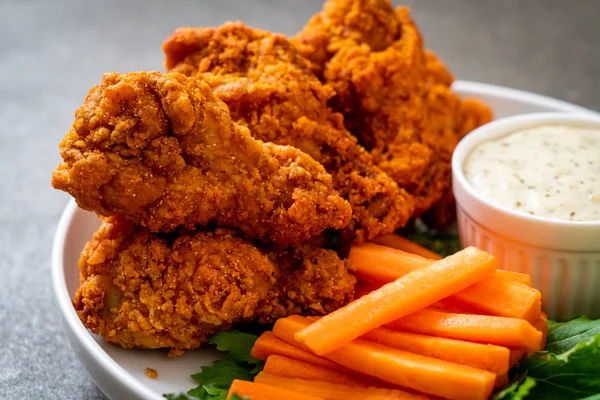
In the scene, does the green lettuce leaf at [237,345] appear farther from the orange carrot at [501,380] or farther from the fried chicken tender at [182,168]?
the orange carrot at [501,380]

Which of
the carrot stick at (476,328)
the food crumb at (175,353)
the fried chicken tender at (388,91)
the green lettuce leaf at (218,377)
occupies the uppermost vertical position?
the fried chicken tender at (388,91)

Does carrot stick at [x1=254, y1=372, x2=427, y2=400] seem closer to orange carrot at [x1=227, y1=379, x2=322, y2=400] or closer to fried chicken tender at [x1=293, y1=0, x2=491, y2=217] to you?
orange carrot at [x1=227, y1=379, x2=322, y2=400]

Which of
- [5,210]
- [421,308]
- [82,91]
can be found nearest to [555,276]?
[421,308]

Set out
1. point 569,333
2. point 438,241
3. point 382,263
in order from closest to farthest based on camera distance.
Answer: point 569,333 → point 382,263 → point 438,241

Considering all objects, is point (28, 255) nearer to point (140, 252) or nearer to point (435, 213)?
point (140, 252)

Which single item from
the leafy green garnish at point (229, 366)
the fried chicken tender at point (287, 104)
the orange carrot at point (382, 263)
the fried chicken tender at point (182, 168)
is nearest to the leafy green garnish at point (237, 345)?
the leafy green garnish at point (229, 366)

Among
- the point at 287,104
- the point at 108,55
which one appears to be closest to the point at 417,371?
the point at 287,104

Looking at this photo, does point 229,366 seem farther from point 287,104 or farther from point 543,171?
point 543,171
